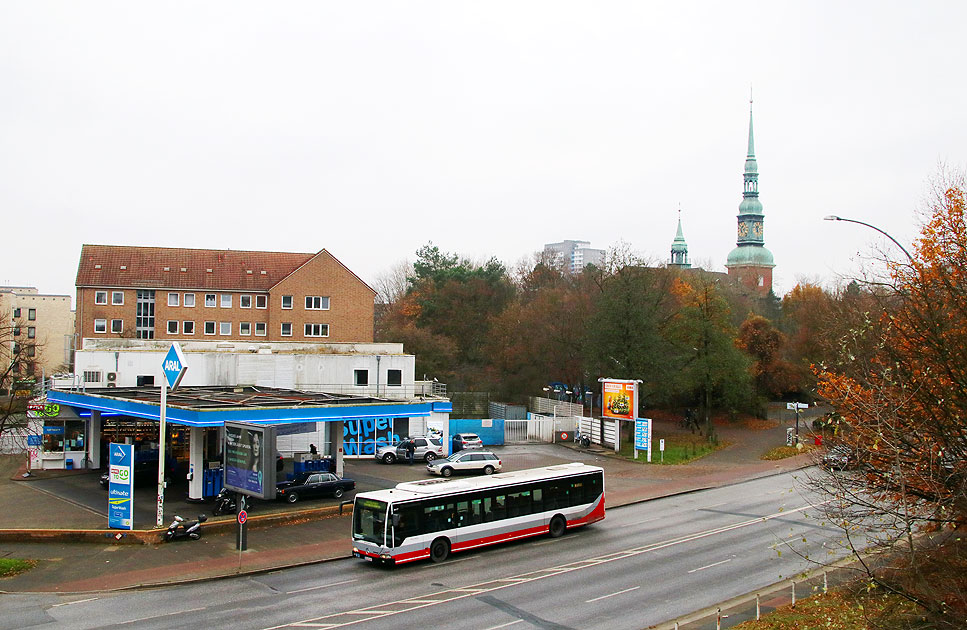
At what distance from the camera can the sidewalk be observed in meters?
21.3

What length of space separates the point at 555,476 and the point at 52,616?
14.6 metres

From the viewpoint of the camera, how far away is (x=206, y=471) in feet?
101

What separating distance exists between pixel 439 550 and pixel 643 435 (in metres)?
23.3

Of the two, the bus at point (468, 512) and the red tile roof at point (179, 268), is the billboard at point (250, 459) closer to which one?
the bus at point (468, 512)

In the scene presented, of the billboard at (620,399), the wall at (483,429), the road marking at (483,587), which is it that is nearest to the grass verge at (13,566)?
the road marking at (483,587)

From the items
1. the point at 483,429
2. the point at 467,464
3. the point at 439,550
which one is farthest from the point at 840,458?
the point at 483,429

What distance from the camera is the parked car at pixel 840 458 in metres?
13.5

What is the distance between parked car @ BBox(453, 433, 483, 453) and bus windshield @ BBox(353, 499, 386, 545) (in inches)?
873

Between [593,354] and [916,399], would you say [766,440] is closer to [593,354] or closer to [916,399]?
[593,354]

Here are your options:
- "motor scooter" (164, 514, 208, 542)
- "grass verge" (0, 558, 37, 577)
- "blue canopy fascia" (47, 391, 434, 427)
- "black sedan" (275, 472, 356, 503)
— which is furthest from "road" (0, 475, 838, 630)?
"blue canopy fascia" (47, 391, 434, 427)

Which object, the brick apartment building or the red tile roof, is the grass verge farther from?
the red tile roof

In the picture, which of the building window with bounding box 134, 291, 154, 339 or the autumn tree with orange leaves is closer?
the autumn tree with orange leaves

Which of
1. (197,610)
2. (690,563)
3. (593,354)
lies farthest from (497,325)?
(197,610)

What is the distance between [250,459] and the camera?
26.3 m
